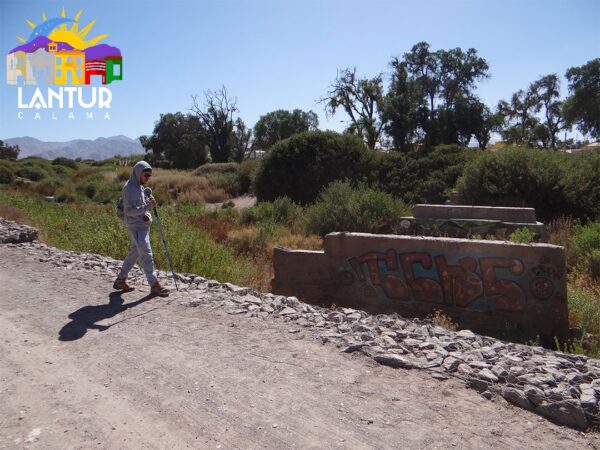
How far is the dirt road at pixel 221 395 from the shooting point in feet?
12.0

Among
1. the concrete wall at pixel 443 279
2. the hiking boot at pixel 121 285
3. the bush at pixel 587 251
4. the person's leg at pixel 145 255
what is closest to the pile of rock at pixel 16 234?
the hiking boot at pixel 121 285

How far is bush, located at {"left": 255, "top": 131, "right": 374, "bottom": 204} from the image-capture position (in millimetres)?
25609

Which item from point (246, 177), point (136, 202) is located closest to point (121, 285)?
point (136, 202)

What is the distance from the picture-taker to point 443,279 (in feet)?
30.7

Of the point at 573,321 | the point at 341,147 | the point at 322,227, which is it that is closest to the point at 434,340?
the point at 573,321

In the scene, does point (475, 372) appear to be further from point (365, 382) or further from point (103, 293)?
point (103, 293)

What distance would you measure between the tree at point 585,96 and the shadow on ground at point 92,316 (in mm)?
38931

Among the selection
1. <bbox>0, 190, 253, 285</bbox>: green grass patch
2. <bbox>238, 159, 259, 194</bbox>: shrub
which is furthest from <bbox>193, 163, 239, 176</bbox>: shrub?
<bbox>0, 190, 253, 285</bbox>: green grass patch

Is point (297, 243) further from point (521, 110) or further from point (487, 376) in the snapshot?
point (521, 110)

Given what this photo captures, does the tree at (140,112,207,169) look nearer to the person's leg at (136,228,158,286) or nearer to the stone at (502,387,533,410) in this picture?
the person's leg at (136,228,158,286)

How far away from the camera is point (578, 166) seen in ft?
56.3

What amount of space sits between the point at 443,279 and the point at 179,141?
204ft

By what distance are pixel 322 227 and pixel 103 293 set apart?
9.26m

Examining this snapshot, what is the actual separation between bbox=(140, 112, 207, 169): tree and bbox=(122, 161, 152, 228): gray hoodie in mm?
57052
